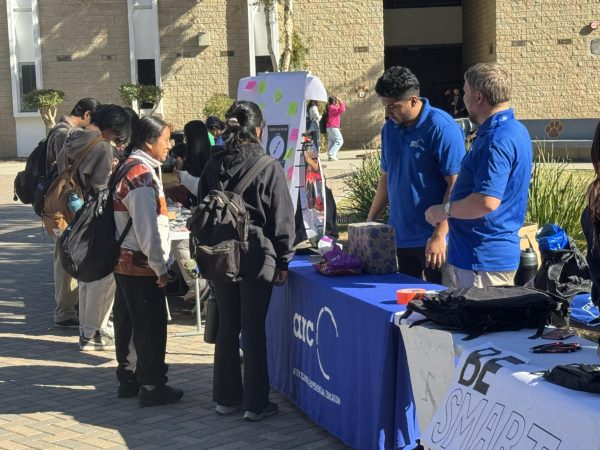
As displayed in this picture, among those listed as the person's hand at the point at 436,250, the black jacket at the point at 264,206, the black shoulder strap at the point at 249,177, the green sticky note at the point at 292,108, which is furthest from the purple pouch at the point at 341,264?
the green sticky note at the point at 292,108

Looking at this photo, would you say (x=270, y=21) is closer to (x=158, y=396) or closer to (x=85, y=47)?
(x=85, y=47)

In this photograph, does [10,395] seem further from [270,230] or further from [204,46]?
[204,46]

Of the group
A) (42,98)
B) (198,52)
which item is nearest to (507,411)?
(42,98)

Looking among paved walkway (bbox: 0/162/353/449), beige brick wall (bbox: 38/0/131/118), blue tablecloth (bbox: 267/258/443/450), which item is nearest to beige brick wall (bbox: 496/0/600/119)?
beige brick wall (bbox: 38/0/131/118)

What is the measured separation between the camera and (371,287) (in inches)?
205

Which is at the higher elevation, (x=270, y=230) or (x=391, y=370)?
(x=270, y=230)

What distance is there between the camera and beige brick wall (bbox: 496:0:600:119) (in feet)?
94.2

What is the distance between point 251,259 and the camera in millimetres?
5551

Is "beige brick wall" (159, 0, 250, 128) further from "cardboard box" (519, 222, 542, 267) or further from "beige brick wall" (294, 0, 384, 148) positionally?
"cardboard box" (519, 222, 542, 267)

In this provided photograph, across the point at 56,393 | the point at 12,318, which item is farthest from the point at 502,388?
the point at 12,318

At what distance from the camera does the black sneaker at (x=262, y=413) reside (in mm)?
5801

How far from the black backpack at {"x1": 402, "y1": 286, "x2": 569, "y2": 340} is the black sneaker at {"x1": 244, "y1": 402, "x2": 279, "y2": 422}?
1.97 metres

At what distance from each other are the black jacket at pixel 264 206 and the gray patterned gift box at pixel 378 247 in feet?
1.51

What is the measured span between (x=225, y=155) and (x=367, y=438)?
76.8 inches
